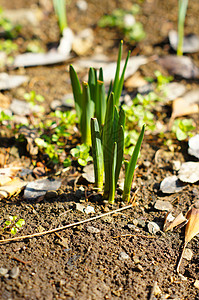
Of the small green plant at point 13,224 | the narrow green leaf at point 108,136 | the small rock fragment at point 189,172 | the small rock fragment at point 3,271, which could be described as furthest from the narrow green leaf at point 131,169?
the small rock fragment at point 3,271

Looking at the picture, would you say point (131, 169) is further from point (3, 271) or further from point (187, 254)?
point (3, 271)

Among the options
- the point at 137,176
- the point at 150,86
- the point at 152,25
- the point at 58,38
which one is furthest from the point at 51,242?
the point at 152,25

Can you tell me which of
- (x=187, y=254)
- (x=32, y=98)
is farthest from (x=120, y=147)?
(x=32, y=98)

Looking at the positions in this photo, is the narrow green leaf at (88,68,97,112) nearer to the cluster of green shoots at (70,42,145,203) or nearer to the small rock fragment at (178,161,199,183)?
the cluster of green shoots at (70,42,145,203)

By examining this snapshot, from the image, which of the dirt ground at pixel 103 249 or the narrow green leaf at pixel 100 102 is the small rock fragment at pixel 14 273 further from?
the narrow green leaf at pixel 100 102

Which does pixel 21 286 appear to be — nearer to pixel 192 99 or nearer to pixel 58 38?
pixel 192 99
